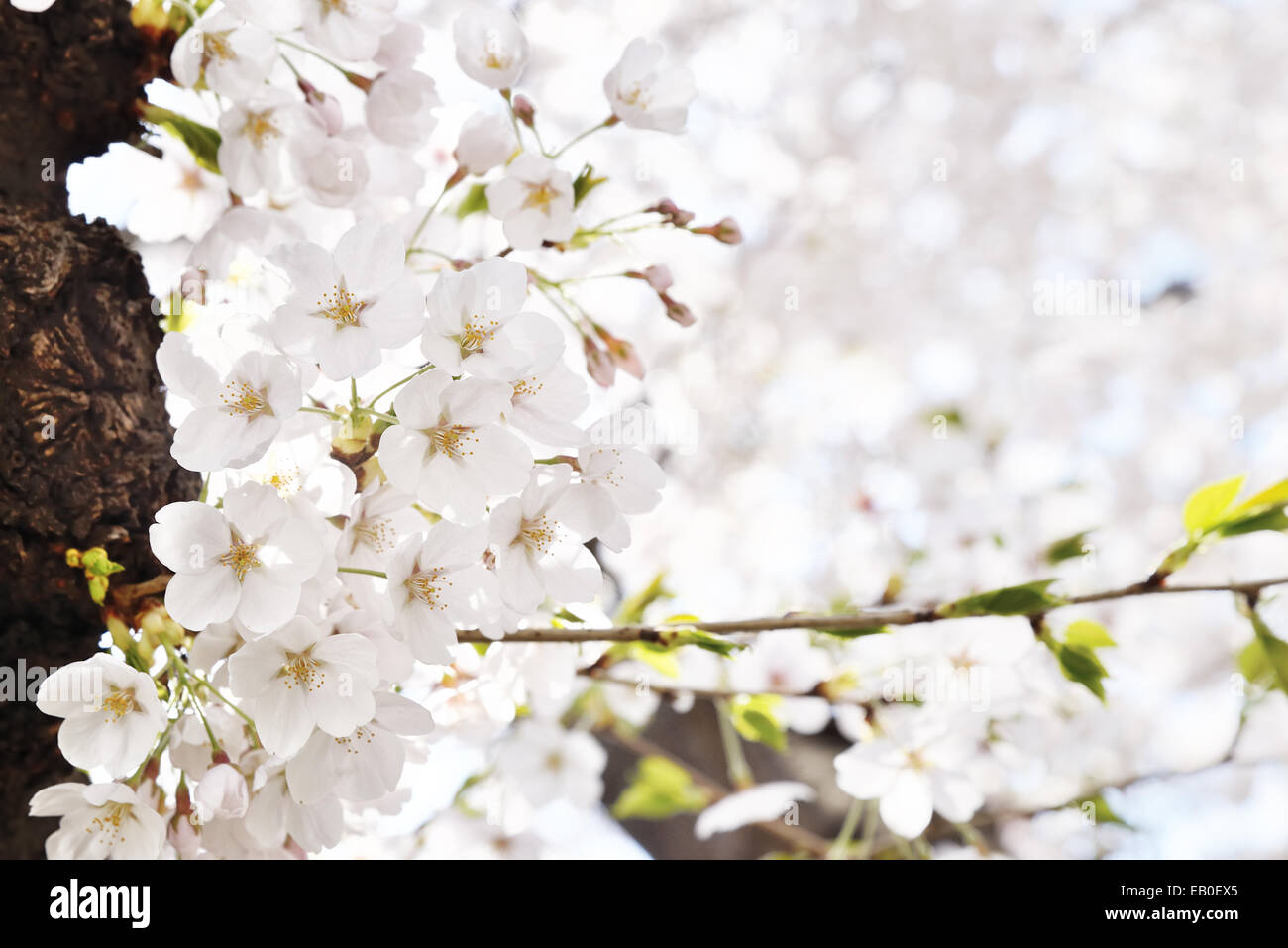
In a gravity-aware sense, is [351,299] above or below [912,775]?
above

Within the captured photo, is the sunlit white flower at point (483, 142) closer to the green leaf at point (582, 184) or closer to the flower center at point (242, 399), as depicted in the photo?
the green leaf at point (582, 184)

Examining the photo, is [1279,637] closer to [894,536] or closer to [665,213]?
[665,213]

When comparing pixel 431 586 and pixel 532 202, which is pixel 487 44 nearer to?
pixel 532 202

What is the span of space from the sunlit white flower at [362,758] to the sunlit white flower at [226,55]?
1.23 ft

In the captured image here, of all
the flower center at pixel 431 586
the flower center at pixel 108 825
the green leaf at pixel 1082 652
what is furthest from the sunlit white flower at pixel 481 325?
the green leaf at pixel 1082 652

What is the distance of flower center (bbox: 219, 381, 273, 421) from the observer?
42 centimetres

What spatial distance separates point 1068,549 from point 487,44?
2.05 ft

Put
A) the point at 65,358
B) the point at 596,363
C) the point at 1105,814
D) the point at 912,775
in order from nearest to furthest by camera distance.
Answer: the point at 65,358
the point at 596,363
the point at 912,775
the point at 1105,814

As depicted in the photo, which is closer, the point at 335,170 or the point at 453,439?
the point at 453,439

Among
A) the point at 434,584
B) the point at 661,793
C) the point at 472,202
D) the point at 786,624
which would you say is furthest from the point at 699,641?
the point at 661,793

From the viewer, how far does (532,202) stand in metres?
0.56

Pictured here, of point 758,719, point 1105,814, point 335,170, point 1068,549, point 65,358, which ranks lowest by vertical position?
point 1105,814

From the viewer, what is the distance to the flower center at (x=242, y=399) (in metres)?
0.42

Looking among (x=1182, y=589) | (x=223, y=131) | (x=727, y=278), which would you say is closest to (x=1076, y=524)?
(x=727, y=278)
